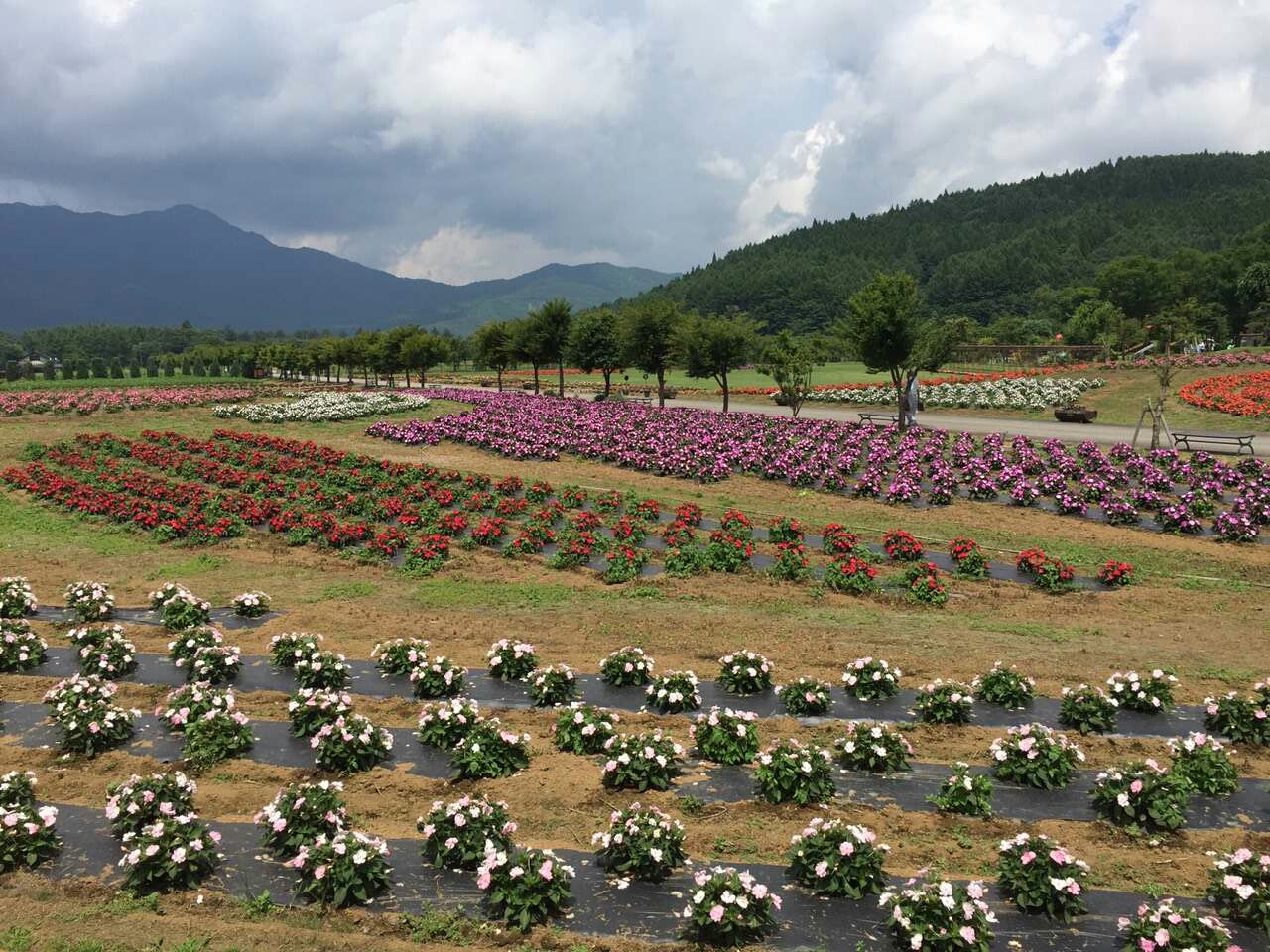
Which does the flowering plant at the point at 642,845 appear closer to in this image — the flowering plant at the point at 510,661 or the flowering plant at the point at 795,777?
the flowering plant at the point at 795,777

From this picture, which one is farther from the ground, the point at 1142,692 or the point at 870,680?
the point at 1142,692

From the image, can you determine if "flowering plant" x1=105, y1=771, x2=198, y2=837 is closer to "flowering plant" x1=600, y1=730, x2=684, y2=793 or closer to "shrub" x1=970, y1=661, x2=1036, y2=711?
"flowering plant" x1=600, y1=730, x2=684, y2=793

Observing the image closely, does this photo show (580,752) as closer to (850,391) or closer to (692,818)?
(692,818)

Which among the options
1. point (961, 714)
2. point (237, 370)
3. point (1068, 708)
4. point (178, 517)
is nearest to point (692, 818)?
point (961, 714)

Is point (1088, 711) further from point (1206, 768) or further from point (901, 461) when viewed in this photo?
point (901, 461)

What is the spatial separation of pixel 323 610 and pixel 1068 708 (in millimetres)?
10595

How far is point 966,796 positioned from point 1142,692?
318 centimetres

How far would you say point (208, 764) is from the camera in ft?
23.8

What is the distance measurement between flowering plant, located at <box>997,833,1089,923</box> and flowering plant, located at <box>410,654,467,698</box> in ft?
19.5

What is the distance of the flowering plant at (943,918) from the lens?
4578 mm

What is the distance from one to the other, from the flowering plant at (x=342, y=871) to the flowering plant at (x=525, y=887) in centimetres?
78

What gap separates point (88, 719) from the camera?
753cm

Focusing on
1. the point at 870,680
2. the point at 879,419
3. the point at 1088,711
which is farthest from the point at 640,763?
the point at 879,419

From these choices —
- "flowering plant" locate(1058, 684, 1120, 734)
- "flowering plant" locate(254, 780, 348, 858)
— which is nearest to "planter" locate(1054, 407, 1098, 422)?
"flowering plant" locate(1058, 684, 1120, 734)
